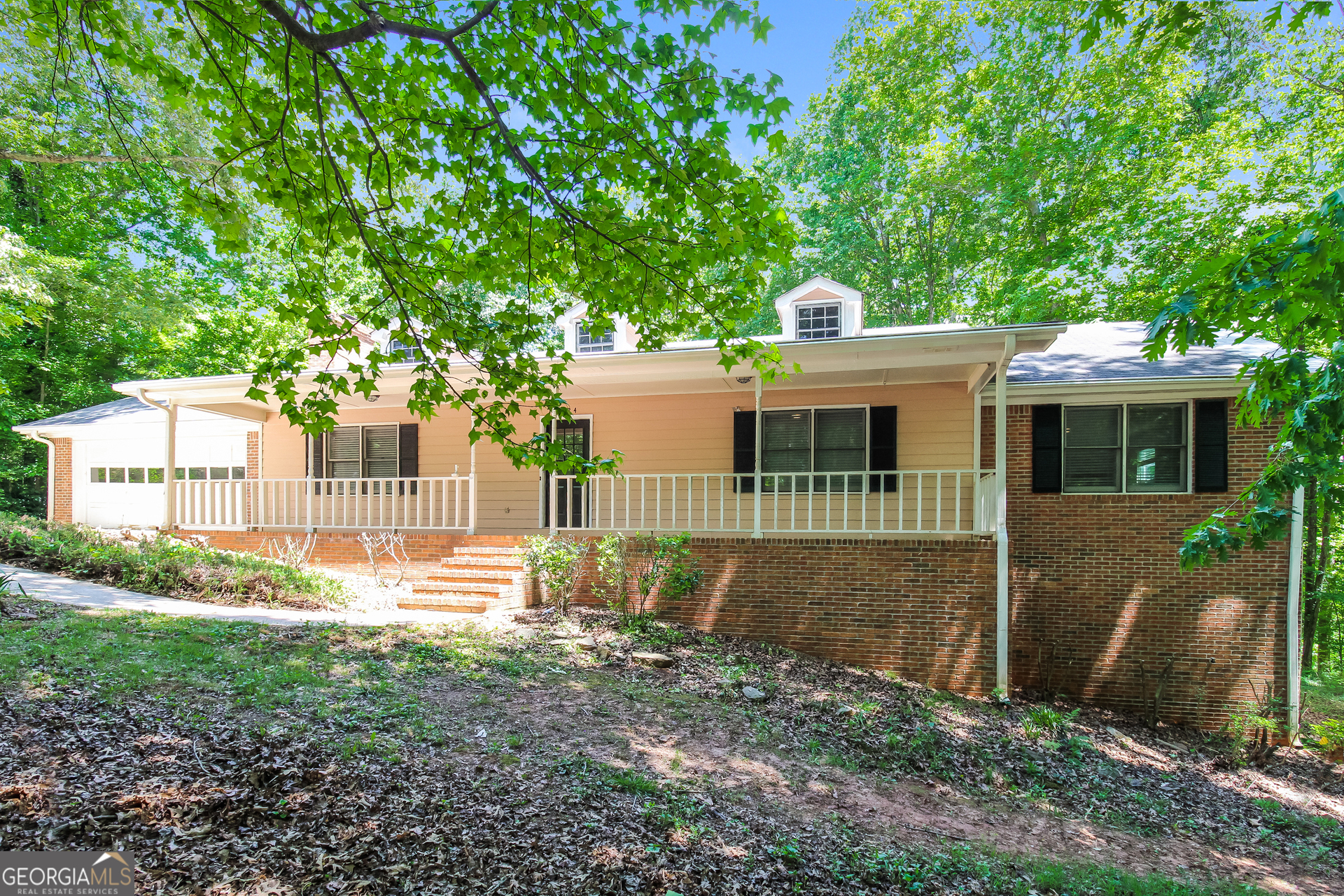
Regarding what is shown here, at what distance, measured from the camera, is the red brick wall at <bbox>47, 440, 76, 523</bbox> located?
595 inches

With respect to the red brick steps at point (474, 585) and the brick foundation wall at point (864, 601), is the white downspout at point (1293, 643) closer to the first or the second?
the brick foundation wall at point (864, 601)

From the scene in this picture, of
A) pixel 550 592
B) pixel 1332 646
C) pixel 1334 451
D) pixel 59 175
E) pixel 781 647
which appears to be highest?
pixel 59 175

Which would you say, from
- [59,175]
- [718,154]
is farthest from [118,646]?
[59,175]

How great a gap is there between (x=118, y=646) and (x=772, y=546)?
267 inches

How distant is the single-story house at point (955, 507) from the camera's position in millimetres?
8336

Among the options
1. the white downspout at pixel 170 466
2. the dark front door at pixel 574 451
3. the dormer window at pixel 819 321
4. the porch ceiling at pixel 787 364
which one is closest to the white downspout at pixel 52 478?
the white downspout at pixel 170 466

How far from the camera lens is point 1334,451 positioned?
4.00m

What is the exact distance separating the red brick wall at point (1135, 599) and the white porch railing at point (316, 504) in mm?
8461

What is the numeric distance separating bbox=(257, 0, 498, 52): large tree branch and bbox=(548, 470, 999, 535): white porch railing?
6.00 metres

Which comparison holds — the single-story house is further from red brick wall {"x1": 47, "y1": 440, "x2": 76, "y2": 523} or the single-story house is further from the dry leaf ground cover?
red brick wall {"x1": 47, "y1": 440, "x2": 76, "y2": 523}

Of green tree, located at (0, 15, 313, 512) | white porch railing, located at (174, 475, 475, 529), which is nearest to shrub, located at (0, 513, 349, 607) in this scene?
white porch railing, located at (174, 475, 475, 529)

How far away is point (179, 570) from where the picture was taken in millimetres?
8523

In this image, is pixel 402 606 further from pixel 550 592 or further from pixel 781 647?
pixel 781 647

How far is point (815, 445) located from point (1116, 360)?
4.34 m
